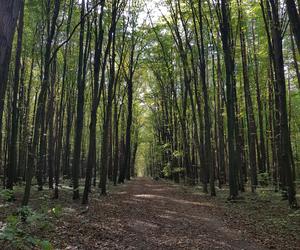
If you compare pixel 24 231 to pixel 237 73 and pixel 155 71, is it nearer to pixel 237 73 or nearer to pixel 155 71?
pixel 237 73

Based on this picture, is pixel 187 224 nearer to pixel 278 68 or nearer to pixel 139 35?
pixel 278 68

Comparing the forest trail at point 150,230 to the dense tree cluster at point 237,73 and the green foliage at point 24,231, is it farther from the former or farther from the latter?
the dense tree cluster at point 237,73

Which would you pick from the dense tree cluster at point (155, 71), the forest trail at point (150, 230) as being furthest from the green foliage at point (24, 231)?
the dense tree cluster at point (155, 71)

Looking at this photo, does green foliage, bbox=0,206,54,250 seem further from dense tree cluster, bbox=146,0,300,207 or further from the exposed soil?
dense tree cluster, bbox=146,0,300,207

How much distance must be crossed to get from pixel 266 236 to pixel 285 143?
4.37 metres

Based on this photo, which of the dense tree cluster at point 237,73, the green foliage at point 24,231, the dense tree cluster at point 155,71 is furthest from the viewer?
the dense tree cluster at point 237,73

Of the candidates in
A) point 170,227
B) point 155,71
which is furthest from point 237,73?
point 170,227

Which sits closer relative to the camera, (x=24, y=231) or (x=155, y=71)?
(x=24, y=231)

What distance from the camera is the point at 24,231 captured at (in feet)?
23.4

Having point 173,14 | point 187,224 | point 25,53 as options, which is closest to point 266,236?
point 187,224

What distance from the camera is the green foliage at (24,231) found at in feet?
15.7

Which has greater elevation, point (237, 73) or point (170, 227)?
point (237, 73)

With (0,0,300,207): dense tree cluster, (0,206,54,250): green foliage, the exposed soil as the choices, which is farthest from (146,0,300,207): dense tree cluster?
(0,206,54,250): green foliage

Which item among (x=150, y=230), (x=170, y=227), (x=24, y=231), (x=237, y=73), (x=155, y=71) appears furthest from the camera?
(x=155, y=71)
